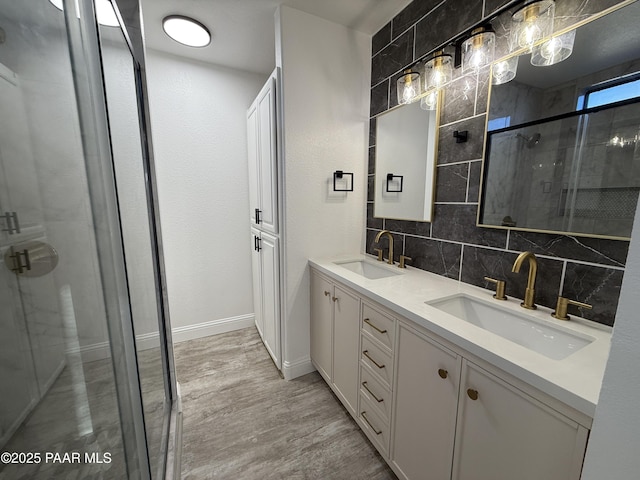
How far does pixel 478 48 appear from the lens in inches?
45.1

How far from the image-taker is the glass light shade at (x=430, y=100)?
4.71 feet

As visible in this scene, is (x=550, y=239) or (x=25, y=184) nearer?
(x=25, y=184)

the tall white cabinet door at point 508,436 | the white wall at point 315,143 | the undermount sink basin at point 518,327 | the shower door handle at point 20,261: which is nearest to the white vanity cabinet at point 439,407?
the tall white cabinet door at point 508,436

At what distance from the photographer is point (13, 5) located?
406mm

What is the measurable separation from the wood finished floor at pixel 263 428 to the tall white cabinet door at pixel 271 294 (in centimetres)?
17

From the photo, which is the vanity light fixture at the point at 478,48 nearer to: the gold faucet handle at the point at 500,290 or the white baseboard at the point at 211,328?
the gold faucet handle at the point at 500,290

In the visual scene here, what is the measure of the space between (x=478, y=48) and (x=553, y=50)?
29 cm

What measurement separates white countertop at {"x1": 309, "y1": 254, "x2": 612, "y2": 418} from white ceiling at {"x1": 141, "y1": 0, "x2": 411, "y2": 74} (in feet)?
5.54

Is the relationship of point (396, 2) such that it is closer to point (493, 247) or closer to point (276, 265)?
point (493, 247)

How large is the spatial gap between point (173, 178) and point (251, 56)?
4.07 ft

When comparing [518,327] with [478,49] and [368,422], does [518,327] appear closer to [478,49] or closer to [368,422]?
[368,422]

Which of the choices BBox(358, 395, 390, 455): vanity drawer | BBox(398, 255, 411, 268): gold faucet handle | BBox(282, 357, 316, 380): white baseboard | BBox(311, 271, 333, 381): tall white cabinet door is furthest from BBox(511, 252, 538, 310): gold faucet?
BBox(282, 357, 316, 380): white baseboard

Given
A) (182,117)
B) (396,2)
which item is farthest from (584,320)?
(182,117)

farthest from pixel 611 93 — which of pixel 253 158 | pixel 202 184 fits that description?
pixel 202 184
